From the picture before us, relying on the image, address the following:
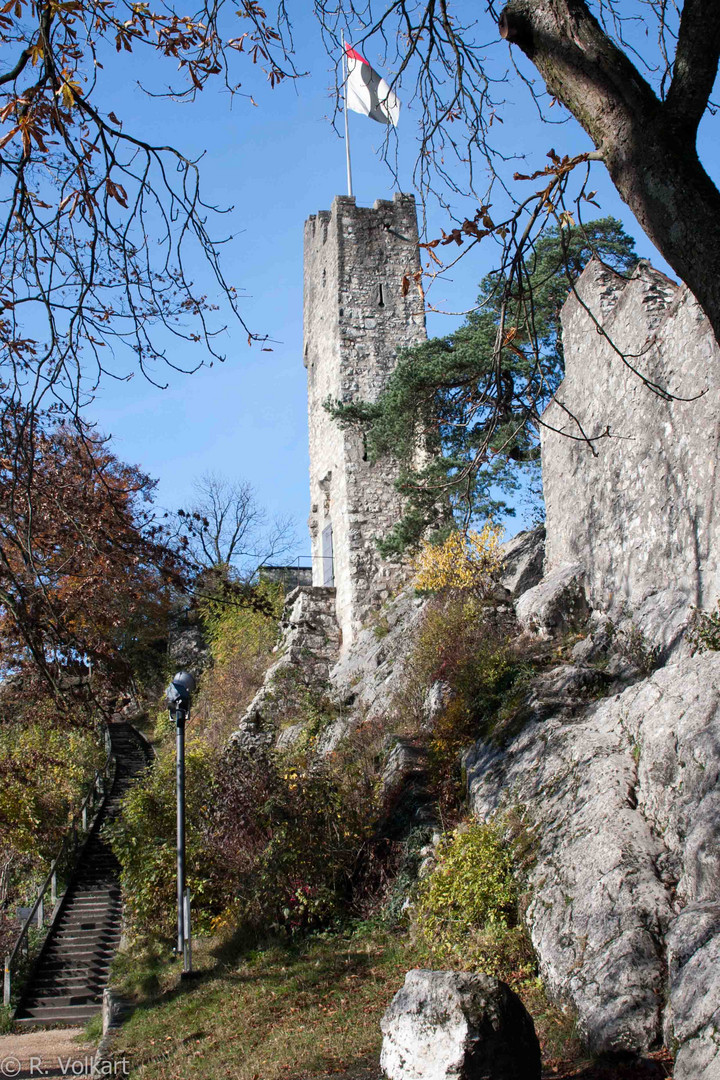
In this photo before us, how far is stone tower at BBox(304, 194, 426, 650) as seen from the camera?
64.6 feet

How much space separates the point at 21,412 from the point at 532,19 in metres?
3.61

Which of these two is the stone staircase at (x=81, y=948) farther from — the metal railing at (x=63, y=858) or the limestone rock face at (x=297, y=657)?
the limestone rock face at (x=297, y=657)

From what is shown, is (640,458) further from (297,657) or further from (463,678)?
(297,657)

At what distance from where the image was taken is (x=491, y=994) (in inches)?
204

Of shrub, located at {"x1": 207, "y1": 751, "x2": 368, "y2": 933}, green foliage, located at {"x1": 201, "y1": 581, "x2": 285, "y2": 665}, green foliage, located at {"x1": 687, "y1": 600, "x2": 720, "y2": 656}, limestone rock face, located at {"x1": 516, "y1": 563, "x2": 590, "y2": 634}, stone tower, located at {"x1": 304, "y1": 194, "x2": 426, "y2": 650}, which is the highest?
stone tower, located at {"x1": 304, "y1": 194, "x2": 426, "y2": 650}

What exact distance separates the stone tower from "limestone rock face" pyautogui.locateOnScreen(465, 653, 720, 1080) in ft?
36.3

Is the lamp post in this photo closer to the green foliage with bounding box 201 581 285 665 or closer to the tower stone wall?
the tower stone wall

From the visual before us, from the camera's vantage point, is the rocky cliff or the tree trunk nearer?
the tree trunk

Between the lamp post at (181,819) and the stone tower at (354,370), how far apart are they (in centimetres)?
802

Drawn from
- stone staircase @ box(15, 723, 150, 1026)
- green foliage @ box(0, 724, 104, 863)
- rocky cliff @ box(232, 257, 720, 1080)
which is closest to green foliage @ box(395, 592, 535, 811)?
rocky cliff @ box(232, 257, 720, 1080)

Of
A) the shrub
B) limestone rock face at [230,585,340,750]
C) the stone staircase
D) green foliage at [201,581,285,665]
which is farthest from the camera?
green foliage at [201,581,285,665]

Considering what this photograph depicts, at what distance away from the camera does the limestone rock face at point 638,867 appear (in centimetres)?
520

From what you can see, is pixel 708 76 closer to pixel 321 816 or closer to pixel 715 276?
pixel 715 276

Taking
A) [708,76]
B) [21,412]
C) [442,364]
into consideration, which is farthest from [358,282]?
[708,76]
